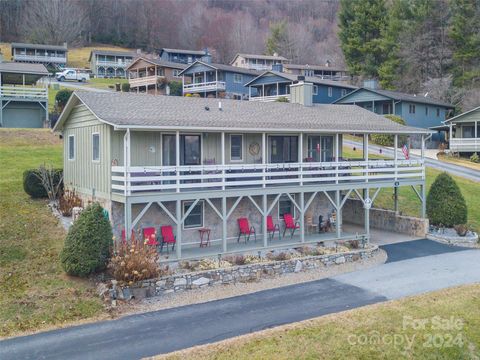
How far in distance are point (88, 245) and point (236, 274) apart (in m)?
4.95

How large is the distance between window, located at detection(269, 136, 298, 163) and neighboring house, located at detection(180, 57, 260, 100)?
37981mm

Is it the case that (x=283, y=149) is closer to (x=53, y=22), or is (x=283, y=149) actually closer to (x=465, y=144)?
(x=465, y=144)

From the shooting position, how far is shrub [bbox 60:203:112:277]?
49.2 feet

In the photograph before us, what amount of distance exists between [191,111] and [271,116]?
3.88m

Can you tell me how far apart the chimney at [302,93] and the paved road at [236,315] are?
11404 millimetres

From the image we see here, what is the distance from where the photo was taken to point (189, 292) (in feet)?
51.0

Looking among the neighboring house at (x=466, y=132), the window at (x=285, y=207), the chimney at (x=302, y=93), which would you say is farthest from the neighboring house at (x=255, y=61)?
the window at (x=285, y=207)

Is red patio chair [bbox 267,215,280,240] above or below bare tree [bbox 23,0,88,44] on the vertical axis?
below

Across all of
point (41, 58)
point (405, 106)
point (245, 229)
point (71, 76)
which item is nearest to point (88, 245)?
point (245, 229)

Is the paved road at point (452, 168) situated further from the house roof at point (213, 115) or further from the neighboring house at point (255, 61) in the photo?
the neighboring house at point (255, 61)

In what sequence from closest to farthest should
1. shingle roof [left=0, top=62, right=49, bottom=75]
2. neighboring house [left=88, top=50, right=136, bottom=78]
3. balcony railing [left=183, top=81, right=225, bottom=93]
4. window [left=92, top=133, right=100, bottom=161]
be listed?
window [left=92, top=133, right=100, bottom=161] < shingle roof [left=0, top=62, right=49, bottom=75] < balcony railing [left=183, top=81, right=225, bottom=93] < neighboring house [left=88, top=50, right=136, bottom=78]

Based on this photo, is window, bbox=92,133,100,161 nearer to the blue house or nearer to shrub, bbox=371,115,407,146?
shrub, bbox=371,115,407,146

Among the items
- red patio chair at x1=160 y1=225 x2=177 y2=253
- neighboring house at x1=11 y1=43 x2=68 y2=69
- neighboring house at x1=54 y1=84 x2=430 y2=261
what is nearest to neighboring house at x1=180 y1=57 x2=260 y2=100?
neighboring house at x1=11 y1=43 x2=68 y2=69

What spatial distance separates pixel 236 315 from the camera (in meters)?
13.7
